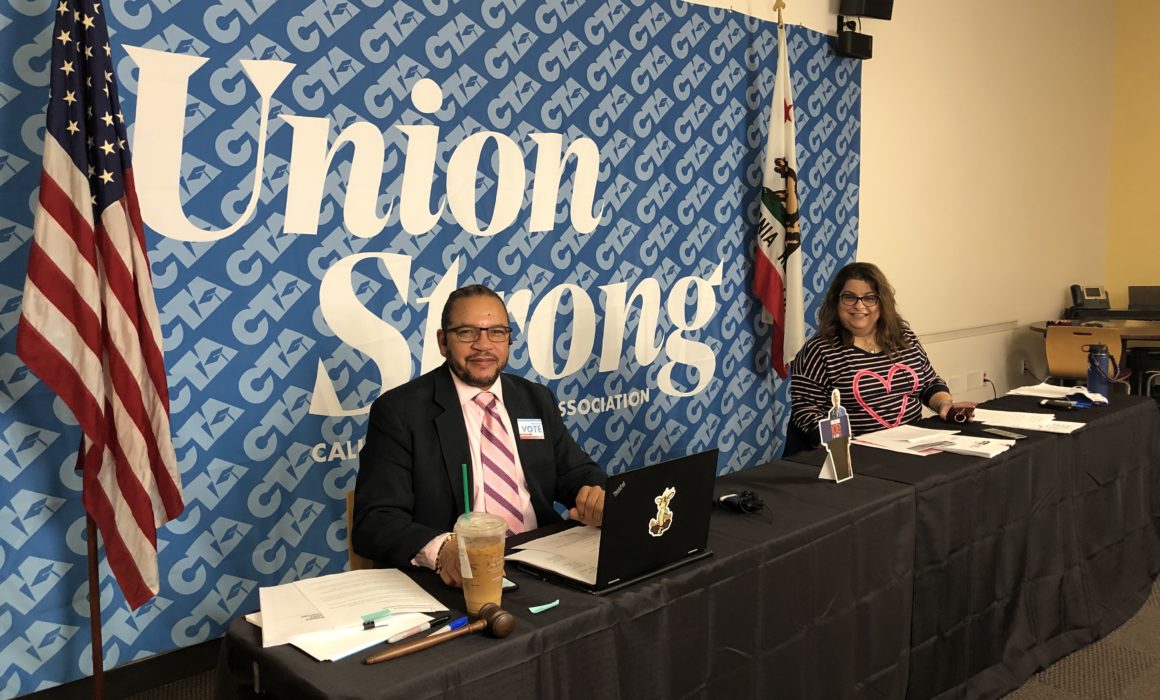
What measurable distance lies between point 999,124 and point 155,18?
5.50 meters

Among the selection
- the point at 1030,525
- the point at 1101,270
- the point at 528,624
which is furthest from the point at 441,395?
the point at 1101,270

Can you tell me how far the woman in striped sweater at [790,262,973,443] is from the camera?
10.6ft

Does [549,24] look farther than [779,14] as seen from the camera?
No

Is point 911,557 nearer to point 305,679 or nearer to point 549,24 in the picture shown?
point 305,679

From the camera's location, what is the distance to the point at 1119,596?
3133mm

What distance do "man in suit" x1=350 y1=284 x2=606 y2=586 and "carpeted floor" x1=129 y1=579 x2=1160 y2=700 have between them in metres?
1.32

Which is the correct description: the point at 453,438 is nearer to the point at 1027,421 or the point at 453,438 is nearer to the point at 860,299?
the point at 860,299

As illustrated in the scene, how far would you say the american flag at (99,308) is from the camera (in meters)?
2.24

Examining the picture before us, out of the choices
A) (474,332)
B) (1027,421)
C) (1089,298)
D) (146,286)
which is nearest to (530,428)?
(474,332)

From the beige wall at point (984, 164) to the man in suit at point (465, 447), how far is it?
9.46 ft

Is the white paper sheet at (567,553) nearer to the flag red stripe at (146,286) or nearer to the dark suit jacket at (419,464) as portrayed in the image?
the dark suit jacket at (419,464)

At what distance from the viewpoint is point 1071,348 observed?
5855mm

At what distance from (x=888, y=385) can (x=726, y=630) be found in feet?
5.75

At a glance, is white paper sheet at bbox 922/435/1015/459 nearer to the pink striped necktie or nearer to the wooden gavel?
the pink striped necktie
